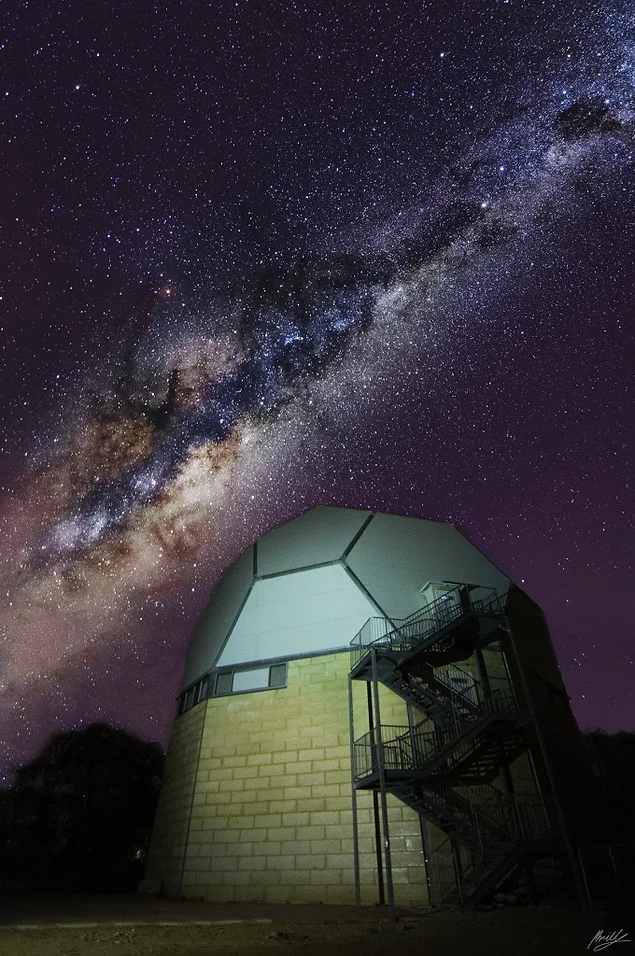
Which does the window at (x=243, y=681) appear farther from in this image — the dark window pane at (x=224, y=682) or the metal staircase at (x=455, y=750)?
the metal staircase at (x=455, y=750)

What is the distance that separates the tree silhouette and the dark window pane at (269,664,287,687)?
59.5 feet

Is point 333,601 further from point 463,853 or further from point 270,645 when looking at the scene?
point 463,853

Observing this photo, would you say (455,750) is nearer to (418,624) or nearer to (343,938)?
(418,624)

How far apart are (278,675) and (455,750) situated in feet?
20.9

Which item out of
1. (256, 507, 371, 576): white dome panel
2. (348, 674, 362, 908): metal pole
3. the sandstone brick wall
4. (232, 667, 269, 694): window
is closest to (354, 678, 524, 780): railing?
A: (348, 674, 362, 908): metal pole

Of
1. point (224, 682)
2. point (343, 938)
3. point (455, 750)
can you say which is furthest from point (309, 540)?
point (343, 938)

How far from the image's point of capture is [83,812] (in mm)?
31906

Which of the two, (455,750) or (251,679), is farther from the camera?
(251,679)

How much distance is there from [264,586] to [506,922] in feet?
40.7

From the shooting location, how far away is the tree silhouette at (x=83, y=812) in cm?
2978

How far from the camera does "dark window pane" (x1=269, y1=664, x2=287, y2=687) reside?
718 inches

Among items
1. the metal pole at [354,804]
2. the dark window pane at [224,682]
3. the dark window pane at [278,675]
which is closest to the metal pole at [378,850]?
the metal pole at [354,804]

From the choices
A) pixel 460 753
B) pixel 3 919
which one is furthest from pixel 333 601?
pixel 3 919

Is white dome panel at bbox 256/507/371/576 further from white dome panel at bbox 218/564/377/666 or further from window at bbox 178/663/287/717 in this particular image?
window at bbox 178/663/287/717
